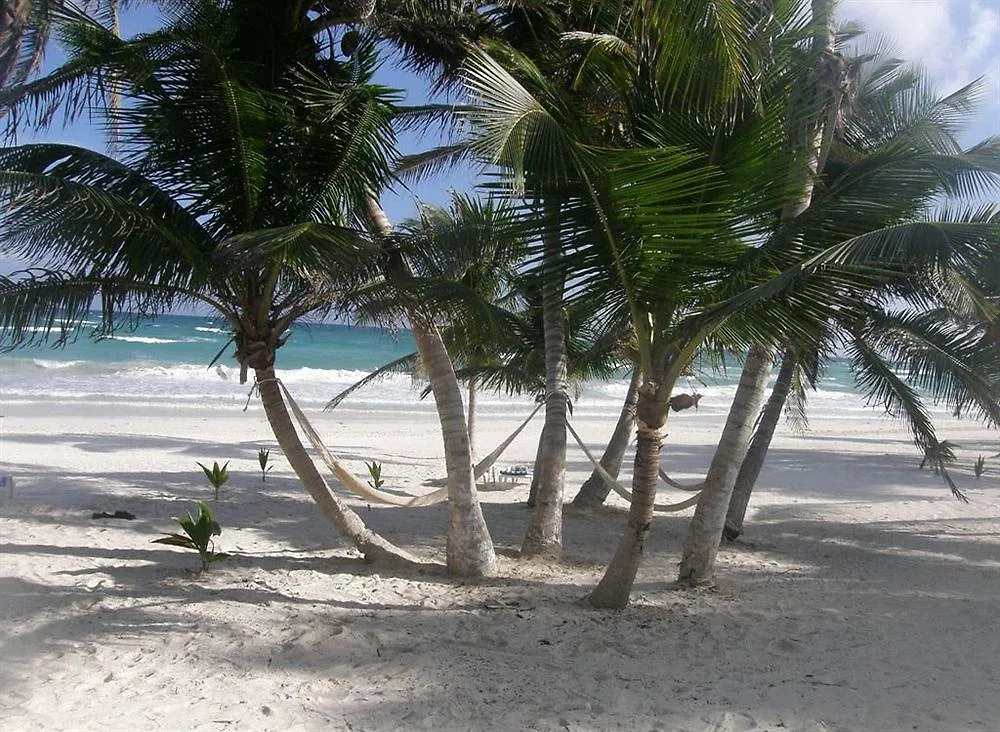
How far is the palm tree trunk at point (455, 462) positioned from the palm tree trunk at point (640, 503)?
31.1 inches

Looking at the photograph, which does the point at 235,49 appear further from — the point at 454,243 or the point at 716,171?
the point at 716,171

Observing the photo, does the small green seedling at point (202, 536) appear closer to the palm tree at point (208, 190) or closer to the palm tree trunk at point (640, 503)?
the palm tree at point (208, 190)

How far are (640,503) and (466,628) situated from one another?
1028mm

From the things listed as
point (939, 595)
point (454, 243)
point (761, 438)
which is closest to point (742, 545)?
point (761, 438)

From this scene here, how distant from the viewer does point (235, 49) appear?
4.07m

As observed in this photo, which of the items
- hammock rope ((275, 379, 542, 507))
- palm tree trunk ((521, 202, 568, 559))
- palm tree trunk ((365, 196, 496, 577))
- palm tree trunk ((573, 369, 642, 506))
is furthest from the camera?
palm tree trunk ((573, 369, 642, 506))

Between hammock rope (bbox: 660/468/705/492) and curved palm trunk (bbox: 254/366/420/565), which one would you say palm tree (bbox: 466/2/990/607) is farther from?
curved palm trunk (bbox: 254/366/420/565)

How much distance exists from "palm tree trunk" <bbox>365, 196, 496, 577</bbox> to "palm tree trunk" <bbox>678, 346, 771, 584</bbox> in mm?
1203

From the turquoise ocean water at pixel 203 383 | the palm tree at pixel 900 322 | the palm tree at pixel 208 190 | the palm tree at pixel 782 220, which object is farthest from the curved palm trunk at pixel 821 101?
the turquoise ocean water at pixel 203 383

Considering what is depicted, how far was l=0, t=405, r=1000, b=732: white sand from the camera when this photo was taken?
115 inches

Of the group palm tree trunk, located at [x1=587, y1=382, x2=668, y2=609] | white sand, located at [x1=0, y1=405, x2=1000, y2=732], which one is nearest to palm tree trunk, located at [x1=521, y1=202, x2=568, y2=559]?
white sand, located at [x1=0, y1=405, x2=1000, y2=732]

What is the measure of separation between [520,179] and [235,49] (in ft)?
6.95

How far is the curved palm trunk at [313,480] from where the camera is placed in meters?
4.59

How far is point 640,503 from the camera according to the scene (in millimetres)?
3898
